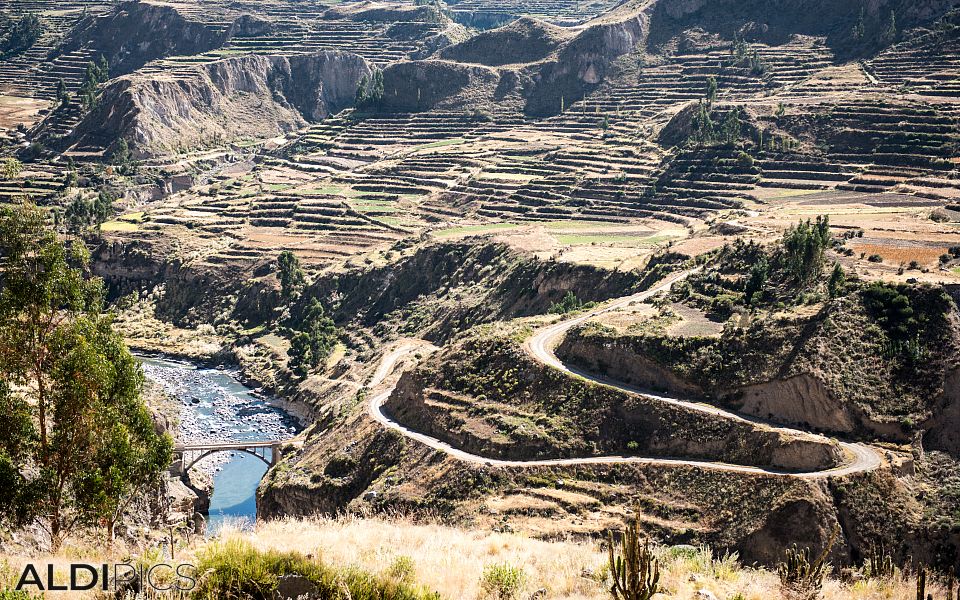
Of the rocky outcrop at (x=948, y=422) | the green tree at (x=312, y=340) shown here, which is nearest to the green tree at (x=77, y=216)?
the green tree at (x=312, y=340)

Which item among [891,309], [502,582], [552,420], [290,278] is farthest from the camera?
[290,278]

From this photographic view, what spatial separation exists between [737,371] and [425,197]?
87434mm

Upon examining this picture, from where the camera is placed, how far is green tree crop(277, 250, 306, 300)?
402ft

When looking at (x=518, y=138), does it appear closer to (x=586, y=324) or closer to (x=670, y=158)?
(x=670, y=158)

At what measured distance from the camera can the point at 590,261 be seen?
95.2 m

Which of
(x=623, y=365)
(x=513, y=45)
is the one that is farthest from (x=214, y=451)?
(x=513, y=45)

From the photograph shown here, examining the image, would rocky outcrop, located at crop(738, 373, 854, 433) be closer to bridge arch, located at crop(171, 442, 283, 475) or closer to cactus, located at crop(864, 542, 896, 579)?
cactus, located at crop(864, 542, 896, 579)

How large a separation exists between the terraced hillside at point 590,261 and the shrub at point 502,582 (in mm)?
21217

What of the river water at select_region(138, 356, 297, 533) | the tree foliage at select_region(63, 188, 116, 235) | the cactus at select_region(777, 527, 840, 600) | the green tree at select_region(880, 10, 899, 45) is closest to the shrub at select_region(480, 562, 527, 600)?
the cactus at select_region(777, 527, 840, 600)

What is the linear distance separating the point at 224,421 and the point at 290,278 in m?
27.8

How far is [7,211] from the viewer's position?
28828 millimetres

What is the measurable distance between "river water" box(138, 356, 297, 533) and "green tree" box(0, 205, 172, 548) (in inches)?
1883

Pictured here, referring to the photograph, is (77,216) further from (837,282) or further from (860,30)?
(860,30)

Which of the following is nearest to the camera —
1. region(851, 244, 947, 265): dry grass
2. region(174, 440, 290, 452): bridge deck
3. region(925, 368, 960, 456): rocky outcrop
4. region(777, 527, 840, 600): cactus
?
region(777, 527, 840, 600): cactus
